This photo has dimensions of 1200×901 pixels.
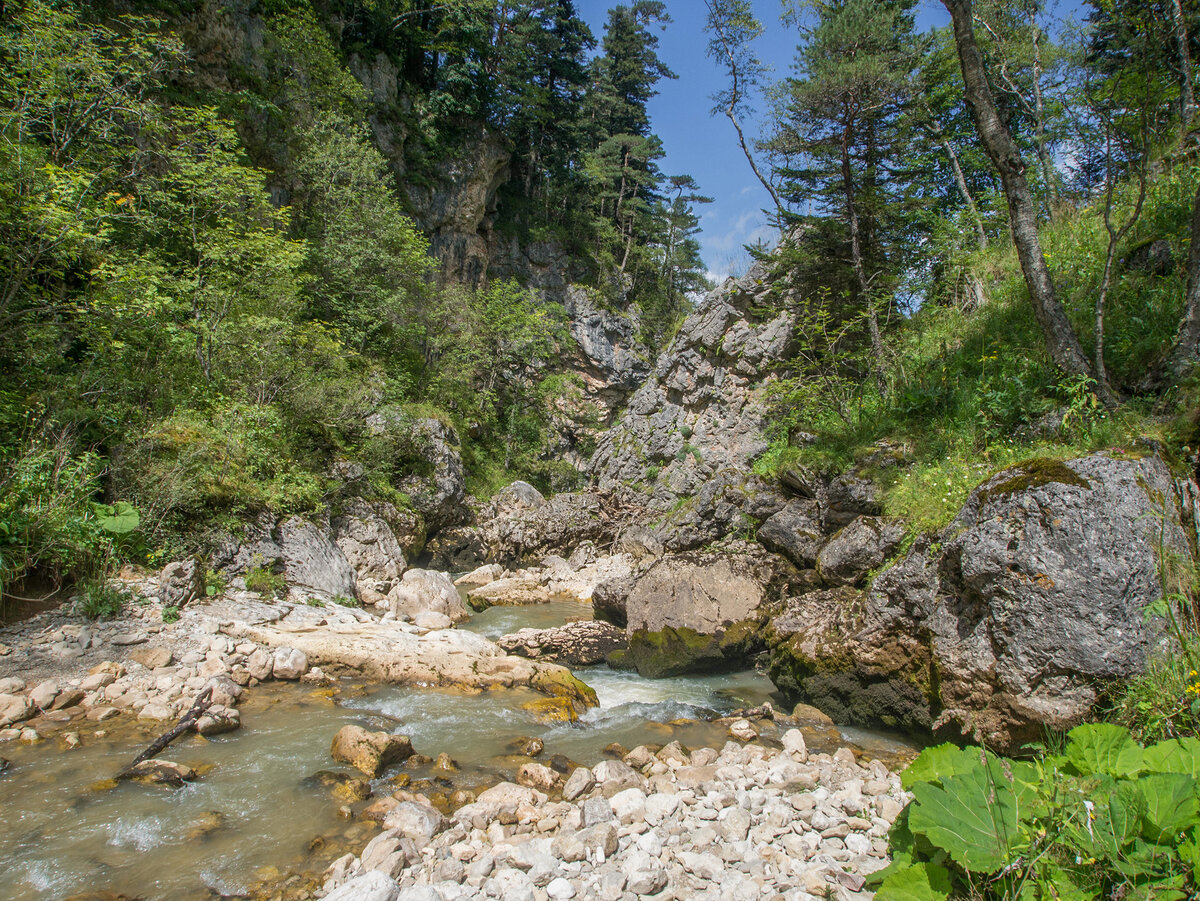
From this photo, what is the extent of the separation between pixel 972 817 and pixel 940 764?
49cm

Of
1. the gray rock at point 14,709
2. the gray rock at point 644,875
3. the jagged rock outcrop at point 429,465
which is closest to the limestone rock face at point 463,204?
the jagged rock outcrop at point 429,465

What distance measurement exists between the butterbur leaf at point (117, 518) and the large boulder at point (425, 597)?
459cm

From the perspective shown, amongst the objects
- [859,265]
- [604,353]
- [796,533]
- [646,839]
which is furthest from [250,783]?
[604,353]

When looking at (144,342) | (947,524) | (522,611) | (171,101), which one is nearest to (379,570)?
(522,611)

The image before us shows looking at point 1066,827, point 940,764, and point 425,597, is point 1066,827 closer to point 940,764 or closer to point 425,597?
point 940,764

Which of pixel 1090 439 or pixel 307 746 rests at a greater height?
pixel 1090 439

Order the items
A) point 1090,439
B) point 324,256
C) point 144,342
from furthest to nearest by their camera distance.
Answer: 1. point 324,256
2. point 144,342
3. point 1090,439

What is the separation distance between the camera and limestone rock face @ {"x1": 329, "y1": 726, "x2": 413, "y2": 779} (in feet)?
16.8

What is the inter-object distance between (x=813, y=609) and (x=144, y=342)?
11.7 m

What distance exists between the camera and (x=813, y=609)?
7691 millimetres

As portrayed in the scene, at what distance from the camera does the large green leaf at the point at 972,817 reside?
85.8 inches

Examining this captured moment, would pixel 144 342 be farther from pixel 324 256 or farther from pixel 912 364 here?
pixel 912 364

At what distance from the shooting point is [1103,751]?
259 cm

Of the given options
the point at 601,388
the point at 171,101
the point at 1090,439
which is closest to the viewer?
the point at 1090,439
